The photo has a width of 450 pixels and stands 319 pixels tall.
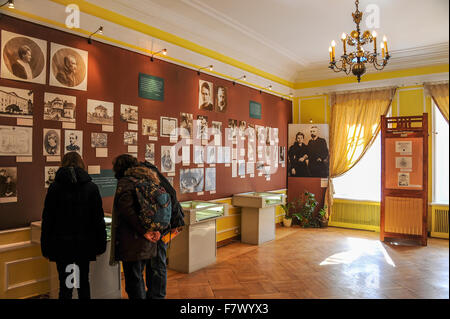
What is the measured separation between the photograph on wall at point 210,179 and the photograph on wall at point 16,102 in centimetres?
314

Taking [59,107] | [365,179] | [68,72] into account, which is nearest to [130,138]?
[59,107]

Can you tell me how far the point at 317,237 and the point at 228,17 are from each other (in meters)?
4.89

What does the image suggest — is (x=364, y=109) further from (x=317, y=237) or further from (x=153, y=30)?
(x=153, y=30)

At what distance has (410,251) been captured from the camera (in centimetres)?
602

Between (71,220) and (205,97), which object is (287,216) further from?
(71,220)

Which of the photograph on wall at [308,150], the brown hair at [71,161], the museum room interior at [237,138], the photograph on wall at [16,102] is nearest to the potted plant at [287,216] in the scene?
the museum room interior at [237,138]

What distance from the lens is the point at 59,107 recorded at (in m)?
3.90

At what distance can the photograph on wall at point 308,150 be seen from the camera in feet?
27.5

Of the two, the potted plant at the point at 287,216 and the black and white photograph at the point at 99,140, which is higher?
the black and white photograph at the point at 99,140

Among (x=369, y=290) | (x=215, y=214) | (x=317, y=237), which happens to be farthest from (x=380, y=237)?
(x=215, y=214)

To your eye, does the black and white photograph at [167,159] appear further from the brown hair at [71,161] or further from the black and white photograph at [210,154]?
the brown hair at [71,161]

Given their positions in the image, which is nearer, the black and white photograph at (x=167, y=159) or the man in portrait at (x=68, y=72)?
the man in portrait at (x=68, y=72)

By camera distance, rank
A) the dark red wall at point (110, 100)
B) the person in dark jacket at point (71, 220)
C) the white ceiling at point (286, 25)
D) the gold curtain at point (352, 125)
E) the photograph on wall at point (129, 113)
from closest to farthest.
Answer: the person in dark jacket at point (71, 220) < the dark red wall at point (110, 100) < the photograph on wall at point (129, 113) < the white ceiling at point (286, 25) < the gold curtain at point (352, 125)

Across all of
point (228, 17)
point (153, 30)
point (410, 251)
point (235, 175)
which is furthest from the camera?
point (235, 175)
